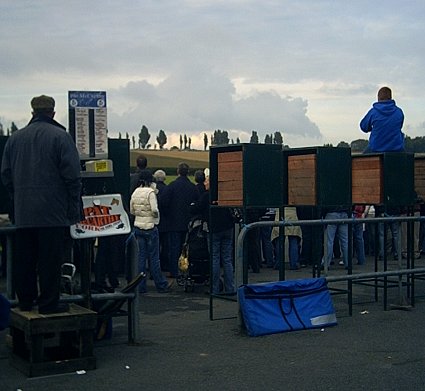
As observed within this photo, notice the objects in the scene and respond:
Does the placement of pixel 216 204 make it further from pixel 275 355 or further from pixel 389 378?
pixel 389 378

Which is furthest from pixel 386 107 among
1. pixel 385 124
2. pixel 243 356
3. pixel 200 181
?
pixel 243 356

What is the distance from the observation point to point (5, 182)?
7406mm

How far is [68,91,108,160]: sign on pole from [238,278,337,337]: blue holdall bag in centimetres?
227

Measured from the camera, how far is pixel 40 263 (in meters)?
7.19

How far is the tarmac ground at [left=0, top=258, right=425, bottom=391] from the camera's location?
679 cm

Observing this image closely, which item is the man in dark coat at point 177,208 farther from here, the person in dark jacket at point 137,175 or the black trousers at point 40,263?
the black trousers at point 40,263

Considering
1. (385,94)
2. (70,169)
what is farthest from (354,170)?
(70,169)

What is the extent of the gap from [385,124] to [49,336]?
6.50 m

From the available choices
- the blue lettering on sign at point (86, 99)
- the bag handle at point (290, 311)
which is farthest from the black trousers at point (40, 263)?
the bag handle at point (290, 311)

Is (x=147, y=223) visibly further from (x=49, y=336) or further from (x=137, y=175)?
(x=49, y=336)

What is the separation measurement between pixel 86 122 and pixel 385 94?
588cm

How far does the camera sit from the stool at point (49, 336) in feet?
23.0

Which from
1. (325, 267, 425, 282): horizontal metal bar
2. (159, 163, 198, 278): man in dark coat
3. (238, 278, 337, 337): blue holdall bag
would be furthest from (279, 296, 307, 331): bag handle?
(159, 163, 198, 278): man in dark coat

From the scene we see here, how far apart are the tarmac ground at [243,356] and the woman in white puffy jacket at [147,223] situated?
173cm
